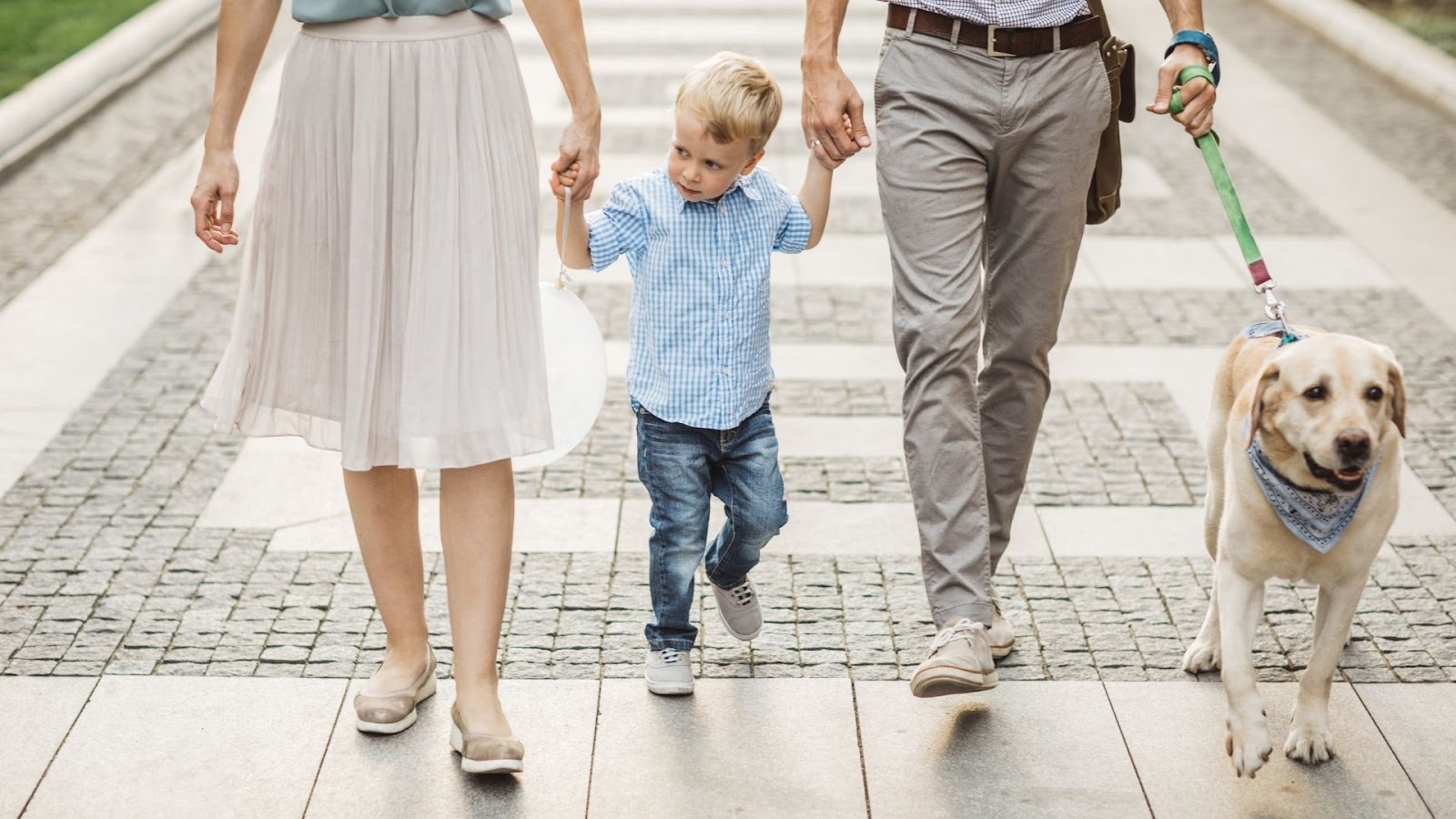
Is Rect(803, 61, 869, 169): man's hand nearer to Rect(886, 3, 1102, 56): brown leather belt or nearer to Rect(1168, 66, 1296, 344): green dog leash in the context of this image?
Rect(886, 3, 1102, 56): brown leather belt

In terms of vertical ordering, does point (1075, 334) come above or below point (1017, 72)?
below

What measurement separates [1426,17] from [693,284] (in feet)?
39.9

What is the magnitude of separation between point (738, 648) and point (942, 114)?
1377mm

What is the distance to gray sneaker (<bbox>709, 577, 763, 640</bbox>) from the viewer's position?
3.83m

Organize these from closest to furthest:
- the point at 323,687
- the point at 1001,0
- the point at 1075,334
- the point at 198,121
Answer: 1. the point at 1001,0
2. the point at 323,687
3. the point at 1075,334
4. the point at 198,121

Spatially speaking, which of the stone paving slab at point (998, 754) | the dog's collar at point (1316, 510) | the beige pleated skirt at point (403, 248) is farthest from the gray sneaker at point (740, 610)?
→ the dog's collar at point (1316, 510)

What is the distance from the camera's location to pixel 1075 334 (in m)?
6.34

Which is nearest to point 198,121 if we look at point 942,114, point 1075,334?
point 1075,334

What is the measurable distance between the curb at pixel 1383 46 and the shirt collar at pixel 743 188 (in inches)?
313

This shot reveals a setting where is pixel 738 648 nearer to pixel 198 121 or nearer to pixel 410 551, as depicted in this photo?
pixel 410 551

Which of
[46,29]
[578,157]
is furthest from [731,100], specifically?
[46,29]

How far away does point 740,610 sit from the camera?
3848 millimetres

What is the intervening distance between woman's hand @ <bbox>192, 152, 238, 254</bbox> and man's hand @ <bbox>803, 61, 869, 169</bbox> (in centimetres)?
117

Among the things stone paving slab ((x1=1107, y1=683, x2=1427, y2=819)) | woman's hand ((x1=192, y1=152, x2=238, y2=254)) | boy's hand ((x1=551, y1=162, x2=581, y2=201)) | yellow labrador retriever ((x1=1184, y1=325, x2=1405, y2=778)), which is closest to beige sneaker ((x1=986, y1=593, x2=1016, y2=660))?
stone paving slab ((x1=1107, y1=683, x2=1427, y2=819))
